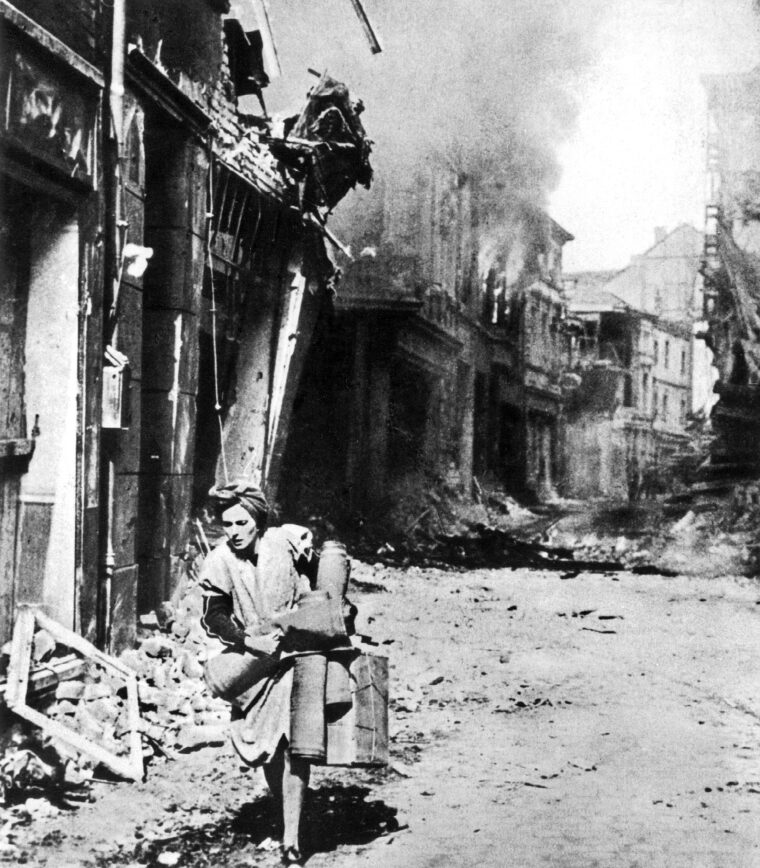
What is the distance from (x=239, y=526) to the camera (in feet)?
14.0

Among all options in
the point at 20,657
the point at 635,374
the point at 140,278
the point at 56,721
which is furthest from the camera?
the point at 635,374

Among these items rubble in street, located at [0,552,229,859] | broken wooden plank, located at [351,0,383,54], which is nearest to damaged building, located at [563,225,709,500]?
broken wooden plank, located at [351,0,383,54]

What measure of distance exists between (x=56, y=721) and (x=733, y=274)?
784cm

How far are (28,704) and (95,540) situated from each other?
1.22m

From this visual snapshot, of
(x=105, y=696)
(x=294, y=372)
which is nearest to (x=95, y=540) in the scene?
(x=105, y=696)

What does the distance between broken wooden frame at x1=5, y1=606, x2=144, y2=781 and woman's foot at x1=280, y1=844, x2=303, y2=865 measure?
1362 millimetres

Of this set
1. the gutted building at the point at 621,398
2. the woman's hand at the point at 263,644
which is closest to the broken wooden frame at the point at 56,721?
the woman's hand at the point at 263,644

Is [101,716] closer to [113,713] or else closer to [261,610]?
[113,713]


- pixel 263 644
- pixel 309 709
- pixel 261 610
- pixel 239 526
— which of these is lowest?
pixel 309 709

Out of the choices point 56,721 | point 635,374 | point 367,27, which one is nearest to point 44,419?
point 56,721

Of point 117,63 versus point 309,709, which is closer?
point 309,709

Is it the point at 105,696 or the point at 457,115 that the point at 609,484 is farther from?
the point at 105,696

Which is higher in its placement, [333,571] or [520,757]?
[333,571]

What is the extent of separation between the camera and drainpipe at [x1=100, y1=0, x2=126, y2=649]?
6320 millimetres
